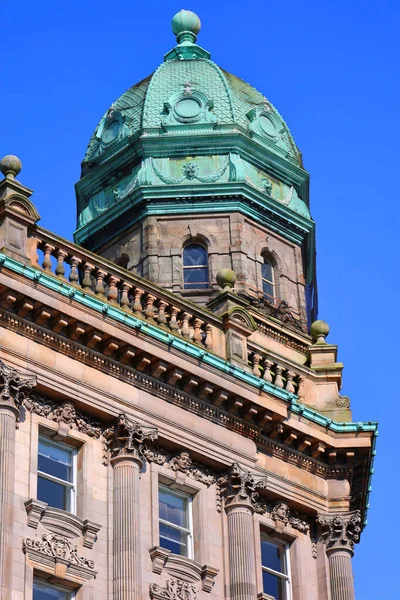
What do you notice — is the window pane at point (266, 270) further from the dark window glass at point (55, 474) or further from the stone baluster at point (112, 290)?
the dark window glass at point (55, 474)

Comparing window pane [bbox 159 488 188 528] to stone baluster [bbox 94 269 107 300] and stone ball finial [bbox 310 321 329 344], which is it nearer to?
stone baluster [bbox 94 269 107 300]

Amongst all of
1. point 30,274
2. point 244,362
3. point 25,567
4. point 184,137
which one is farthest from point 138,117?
point 25,567

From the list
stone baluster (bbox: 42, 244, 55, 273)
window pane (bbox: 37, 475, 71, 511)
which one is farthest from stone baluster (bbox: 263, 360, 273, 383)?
window pane (bbox: 37, 475, 71, 511)

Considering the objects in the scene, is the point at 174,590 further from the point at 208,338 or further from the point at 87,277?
the point at 87,277

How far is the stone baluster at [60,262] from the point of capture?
37.2 meters

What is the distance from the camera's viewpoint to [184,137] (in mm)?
51688

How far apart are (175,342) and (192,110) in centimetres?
1635

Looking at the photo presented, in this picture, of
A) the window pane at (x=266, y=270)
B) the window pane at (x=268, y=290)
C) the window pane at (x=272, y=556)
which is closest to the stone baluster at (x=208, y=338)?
the window pane at (x=272, y=556)

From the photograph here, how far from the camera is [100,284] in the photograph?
3803 cm

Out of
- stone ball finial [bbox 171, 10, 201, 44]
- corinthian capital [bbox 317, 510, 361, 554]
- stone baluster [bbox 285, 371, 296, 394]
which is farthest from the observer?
stone ball finial [bbox 171, 10, 201, 44]

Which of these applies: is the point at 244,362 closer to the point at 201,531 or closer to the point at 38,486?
the point at 201,531

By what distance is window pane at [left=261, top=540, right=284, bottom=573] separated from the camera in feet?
127

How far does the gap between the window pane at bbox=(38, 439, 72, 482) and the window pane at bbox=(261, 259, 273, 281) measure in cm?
1686

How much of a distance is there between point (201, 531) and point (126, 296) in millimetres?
5493
